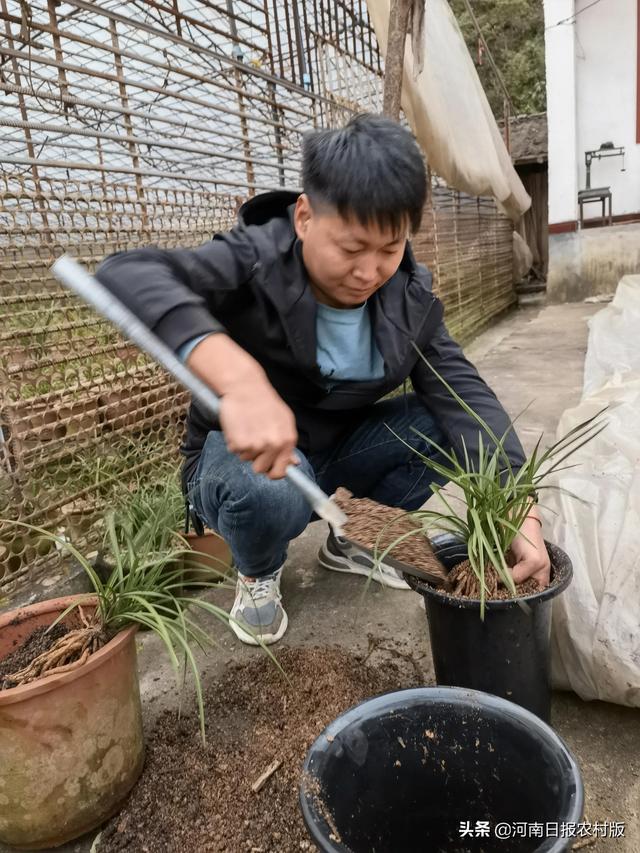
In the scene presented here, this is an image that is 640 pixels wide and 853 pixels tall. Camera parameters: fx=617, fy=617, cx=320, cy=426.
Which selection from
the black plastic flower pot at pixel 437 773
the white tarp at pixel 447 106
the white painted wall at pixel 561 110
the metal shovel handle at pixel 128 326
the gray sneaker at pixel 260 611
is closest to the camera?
the black plastic flower pot at pixel 437 773

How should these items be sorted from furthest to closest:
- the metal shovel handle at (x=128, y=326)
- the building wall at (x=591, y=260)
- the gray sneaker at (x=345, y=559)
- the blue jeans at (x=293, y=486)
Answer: the building wall at (x=591, y=260), the gray sneaker at (x=345, y=559), the blue jeans at (x=293, y=486), the metal shovel handle at (x=128, y=326)

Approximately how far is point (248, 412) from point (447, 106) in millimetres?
4065

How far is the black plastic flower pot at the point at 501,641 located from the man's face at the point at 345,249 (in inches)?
27.3

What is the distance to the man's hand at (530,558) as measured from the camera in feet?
4.38

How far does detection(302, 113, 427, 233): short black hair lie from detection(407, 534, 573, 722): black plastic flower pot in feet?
2.64

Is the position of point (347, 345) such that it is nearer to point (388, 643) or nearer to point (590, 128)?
point (388, 643)

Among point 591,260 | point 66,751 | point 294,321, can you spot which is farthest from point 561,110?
point 66,751

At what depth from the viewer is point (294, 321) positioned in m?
1.57

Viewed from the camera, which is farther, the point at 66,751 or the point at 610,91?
the point at 610,91

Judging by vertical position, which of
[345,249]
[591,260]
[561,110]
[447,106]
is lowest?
[591,260]

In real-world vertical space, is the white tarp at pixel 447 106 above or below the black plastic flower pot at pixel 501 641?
above

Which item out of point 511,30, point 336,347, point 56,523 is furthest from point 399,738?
point 511,30

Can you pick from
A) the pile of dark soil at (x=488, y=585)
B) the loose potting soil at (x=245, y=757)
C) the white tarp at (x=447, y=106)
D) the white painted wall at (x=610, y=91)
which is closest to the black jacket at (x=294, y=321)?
the pile of dark soil at (x=488, y=585)

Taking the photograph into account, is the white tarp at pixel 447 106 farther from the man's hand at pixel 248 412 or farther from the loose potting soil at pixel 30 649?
the loose potting soil at pixel 30 649
